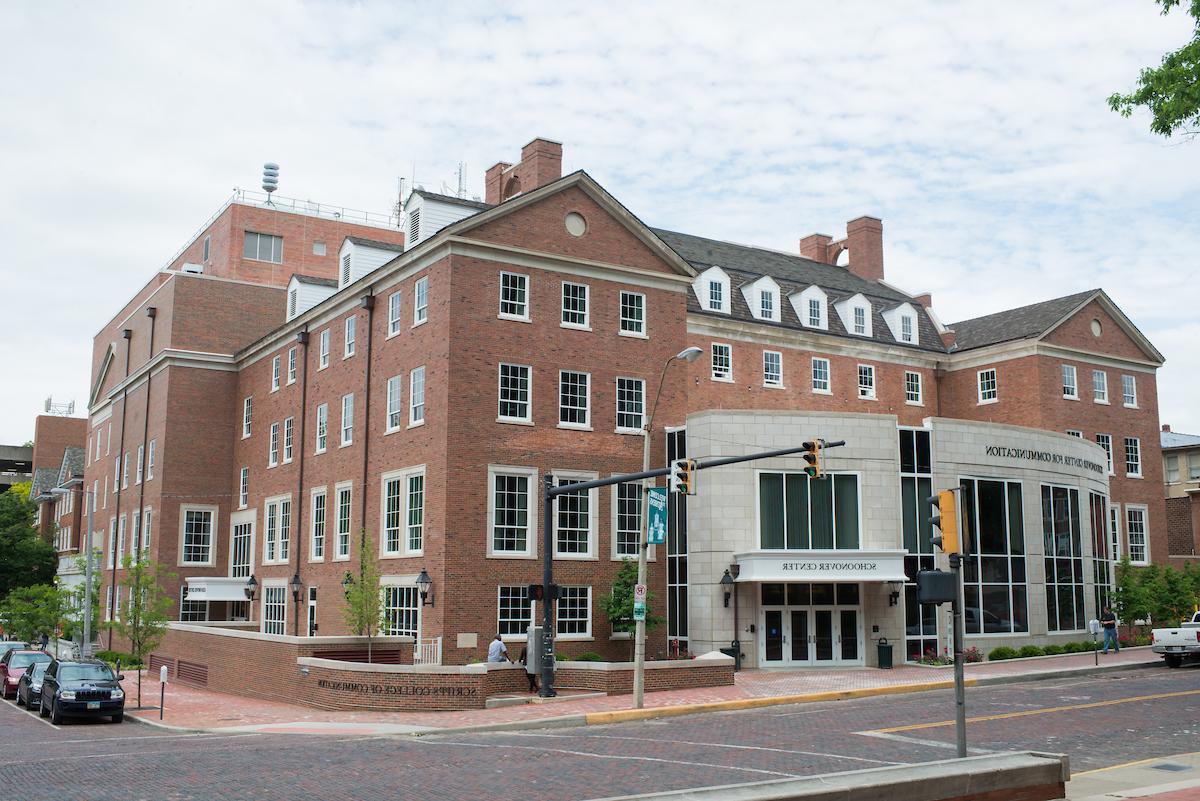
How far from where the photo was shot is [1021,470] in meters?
41.6

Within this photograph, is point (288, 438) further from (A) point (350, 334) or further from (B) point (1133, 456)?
(B) point (1133, 456)

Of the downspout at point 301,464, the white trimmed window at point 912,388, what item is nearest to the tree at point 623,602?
the downspout at point 301,464

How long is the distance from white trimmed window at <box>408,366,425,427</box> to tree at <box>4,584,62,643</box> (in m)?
22.6

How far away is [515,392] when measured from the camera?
118 feet

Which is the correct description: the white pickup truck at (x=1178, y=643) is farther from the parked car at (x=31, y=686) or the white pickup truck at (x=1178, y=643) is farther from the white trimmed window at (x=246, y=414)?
the white trimmed window at (x=246, y=414)

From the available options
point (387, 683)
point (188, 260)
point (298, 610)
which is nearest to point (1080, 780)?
point (387, 683)

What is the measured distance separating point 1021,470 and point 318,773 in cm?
3169

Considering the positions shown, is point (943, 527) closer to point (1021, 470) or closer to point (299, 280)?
point (1021, 470)

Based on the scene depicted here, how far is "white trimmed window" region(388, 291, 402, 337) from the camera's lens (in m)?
38.7

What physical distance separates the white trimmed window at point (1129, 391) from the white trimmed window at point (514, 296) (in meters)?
32.4

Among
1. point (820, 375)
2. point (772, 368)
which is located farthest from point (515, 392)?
point (820, 375)

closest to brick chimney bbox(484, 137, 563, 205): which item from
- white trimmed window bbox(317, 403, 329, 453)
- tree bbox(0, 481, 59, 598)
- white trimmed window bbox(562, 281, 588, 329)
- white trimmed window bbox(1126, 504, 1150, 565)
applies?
white trimmed window bbox(562, 281, 588, 329)

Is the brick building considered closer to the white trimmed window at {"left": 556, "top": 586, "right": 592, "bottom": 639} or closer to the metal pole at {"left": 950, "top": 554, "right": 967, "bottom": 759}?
the white trimmed window at {"left": 556, "top": 586, "right": 592, "bottom": 639}

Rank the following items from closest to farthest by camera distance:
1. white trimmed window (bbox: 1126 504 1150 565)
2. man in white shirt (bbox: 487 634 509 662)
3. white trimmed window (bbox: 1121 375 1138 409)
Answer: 1. man in white shirt (bbox: 487 634 509 662)
2. white trimmed window (bbox: 1126 504 1150 565)
3. white trimmed window (bbox: 1121 375 1138 409)
